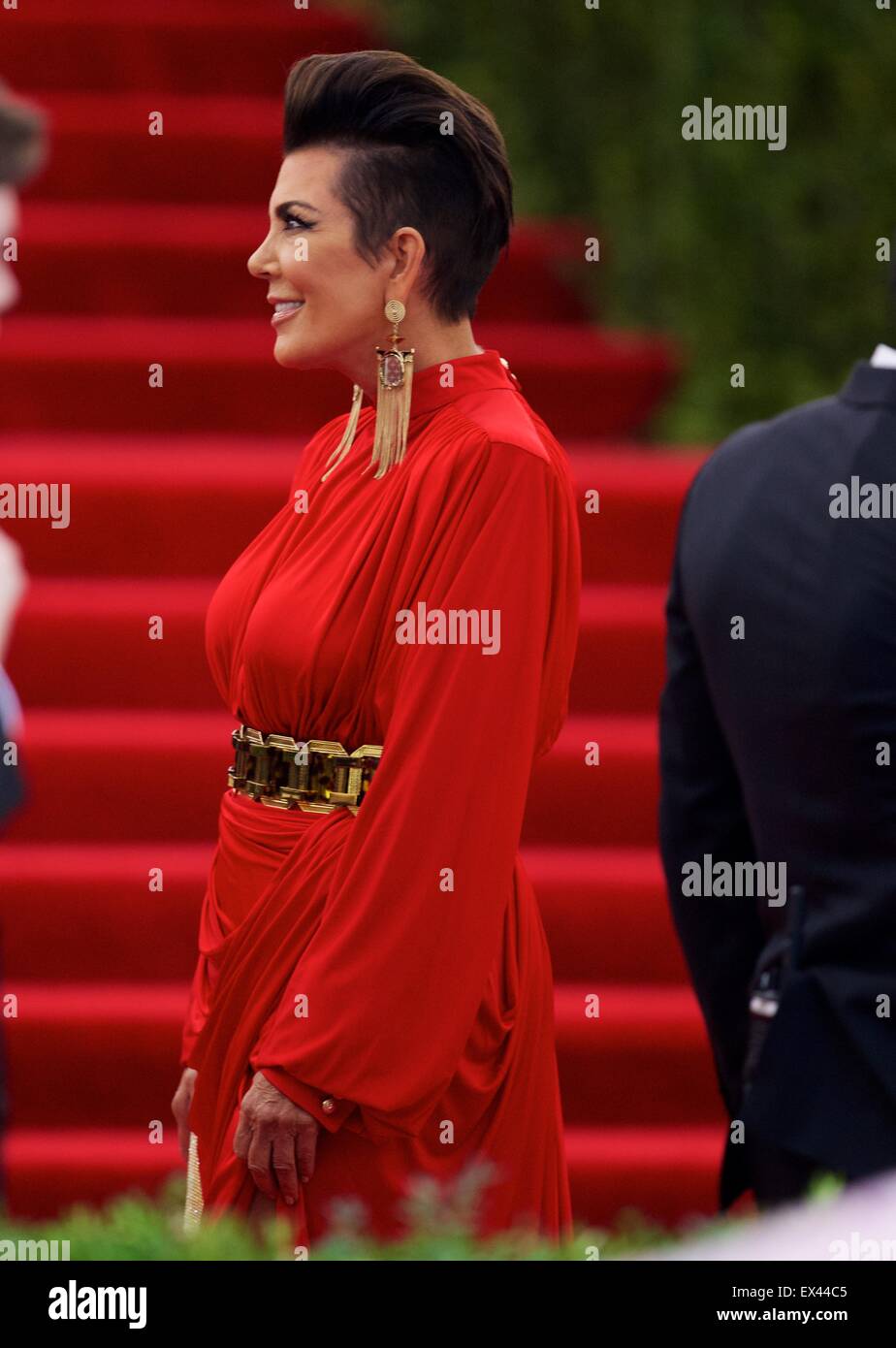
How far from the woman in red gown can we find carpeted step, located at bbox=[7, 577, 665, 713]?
Result: 2.38 metres

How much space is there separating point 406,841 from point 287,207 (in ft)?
2.44

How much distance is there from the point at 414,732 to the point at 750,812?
39 cm

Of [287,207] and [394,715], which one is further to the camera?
[287,207]

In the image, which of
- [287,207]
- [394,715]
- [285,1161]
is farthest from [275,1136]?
[287,207]

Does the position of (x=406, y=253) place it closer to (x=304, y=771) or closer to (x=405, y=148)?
(x=405, y=148)

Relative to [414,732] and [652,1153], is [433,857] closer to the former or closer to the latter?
[414,732]

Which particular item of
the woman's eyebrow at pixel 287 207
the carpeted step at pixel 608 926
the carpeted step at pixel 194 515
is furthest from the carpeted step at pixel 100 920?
the woman's eyebrow at pixel 287 207

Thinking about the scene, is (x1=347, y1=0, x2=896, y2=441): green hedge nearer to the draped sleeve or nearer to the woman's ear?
the woman's ear

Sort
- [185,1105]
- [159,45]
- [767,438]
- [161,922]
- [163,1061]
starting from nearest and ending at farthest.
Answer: [767,438]
[185,1105]
[163,1061]
[161,922]
[159,45]

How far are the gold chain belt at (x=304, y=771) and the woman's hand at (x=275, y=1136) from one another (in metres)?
0.32

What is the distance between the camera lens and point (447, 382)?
89.7 inches

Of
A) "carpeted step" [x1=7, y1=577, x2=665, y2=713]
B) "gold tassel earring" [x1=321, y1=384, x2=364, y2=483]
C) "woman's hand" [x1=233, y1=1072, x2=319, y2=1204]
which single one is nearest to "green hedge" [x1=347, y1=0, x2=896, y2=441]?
"carpeted step" [x1=7, y1=577, x2=665, y2=713]

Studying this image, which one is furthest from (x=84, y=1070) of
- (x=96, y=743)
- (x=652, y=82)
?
(x=652, y=82)
